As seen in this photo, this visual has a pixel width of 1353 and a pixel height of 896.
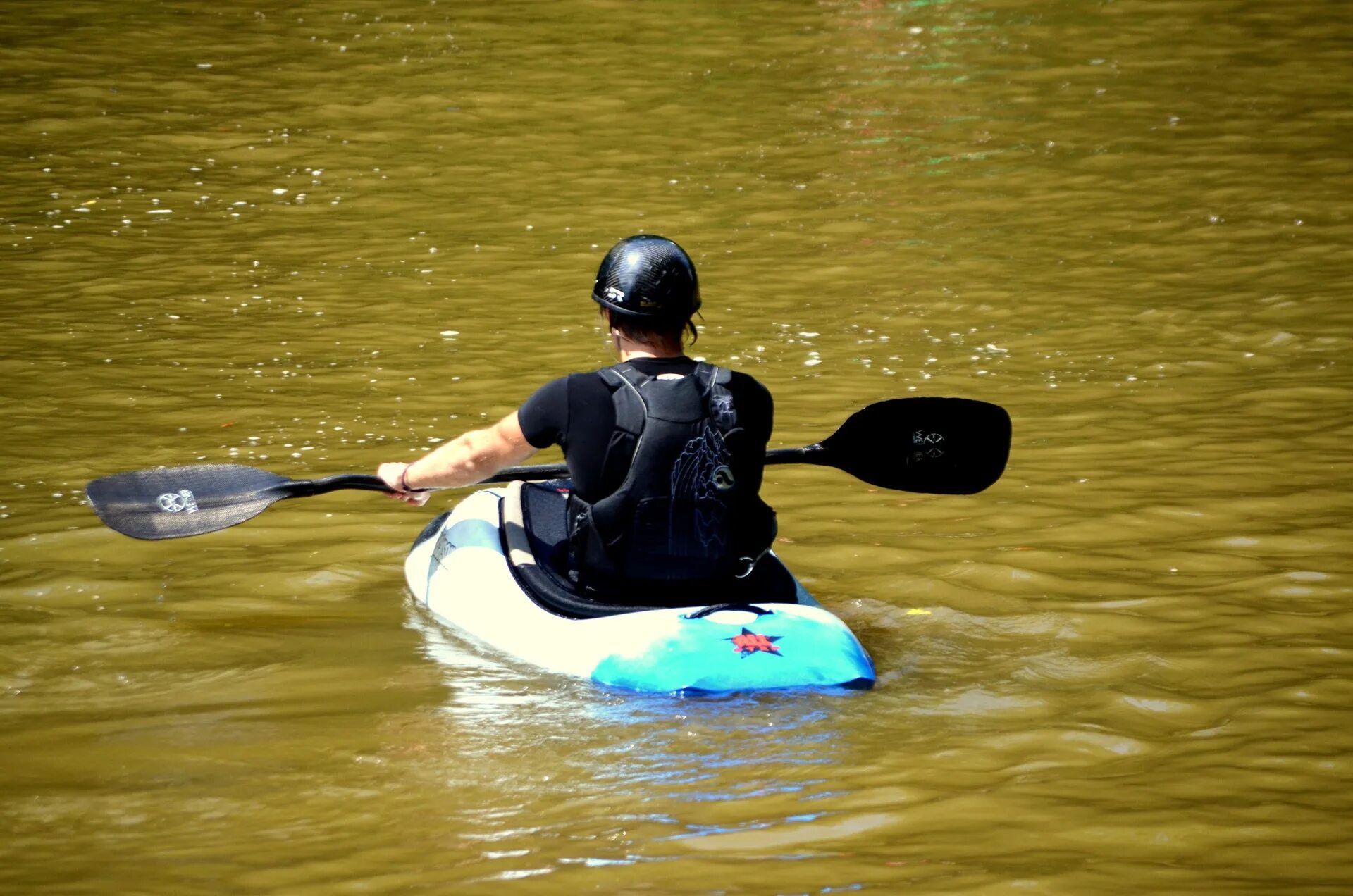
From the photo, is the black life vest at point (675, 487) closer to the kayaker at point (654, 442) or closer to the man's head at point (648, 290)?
the kayaker at point (654, 442)

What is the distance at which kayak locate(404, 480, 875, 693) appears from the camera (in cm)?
444

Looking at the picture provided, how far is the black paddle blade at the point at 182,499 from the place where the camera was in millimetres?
5426

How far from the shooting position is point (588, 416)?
4520 millimetres

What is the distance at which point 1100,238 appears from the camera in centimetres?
1002

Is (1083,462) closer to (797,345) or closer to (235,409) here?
(797,345)

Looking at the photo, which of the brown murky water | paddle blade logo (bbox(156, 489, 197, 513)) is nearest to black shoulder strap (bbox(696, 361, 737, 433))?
the brown murky water

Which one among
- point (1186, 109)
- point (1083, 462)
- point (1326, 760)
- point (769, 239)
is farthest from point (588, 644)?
point (1186, 109)

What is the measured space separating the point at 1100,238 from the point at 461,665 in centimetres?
630

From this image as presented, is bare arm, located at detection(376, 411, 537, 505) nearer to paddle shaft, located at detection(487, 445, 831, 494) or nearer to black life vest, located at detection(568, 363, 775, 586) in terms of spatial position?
paddle shaft, located at detection(487, 445, 831, 494)

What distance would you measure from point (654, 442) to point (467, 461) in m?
0.60

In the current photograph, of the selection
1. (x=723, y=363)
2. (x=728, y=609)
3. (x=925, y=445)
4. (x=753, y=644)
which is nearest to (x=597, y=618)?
(x=728, y=609)

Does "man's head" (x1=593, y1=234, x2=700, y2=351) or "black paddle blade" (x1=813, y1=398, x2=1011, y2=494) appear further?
"black paddle blade" (x1=813, y1=398, x2=1011, y2=494)

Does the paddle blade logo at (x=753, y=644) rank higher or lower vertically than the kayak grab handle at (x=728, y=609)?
lower

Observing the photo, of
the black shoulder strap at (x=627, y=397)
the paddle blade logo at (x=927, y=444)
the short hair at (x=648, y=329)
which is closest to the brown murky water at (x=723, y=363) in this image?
the paddle blade logo at (x=927, y=444)
